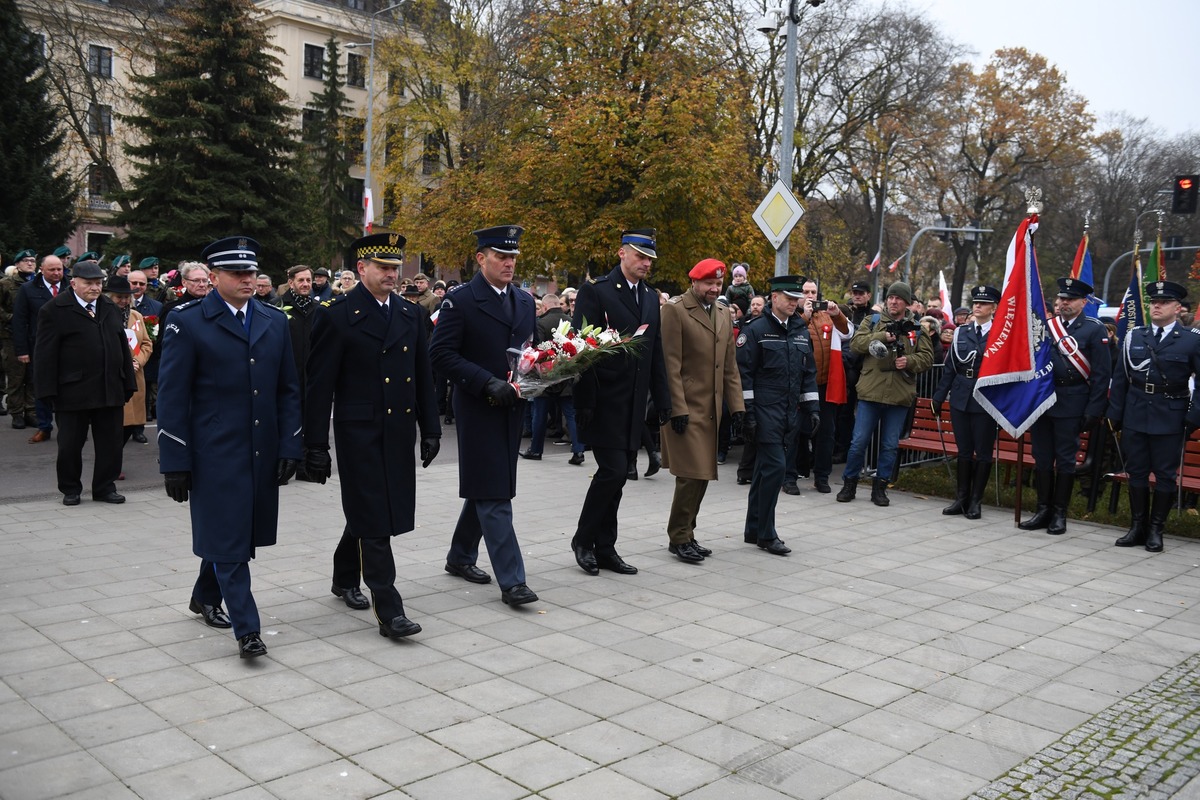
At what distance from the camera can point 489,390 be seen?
681cm

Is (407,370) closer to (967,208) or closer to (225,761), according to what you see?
(225,761)

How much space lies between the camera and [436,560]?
823 cm

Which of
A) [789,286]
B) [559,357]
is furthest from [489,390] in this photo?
[789,286]

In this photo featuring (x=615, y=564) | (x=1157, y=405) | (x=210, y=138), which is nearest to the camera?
(x=615, y=564)

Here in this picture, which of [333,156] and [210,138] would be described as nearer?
[210,138]

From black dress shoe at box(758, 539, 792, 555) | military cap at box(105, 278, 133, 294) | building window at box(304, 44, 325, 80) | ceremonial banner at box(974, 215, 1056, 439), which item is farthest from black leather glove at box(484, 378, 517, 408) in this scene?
building window at box(304, 44, 325, 80)

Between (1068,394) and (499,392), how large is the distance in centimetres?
610

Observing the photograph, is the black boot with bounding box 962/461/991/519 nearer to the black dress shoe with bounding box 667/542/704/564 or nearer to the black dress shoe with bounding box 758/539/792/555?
the black dress shoe with bounding box 758/539/792/555

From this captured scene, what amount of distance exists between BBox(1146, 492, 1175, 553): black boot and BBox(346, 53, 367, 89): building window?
54300 millimetres

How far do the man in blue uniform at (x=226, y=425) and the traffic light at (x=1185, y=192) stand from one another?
938 inches

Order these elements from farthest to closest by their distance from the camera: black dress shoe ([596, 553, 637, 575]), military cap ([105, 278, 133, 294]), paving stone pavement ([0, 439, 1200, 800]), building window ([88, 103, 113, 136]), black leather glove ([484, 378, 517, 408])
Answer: building window ([88, 103, 113, 136]) → military cap ([105, 278, 133, 294]) → black dress shoe ([596, 553, 637, 575]) → black leather glove ([484, 378, 517, 408]) → paving stone pavement ([0, 439, 1200, 800])

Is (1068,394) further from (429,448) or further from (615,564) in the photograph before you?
(429,448)

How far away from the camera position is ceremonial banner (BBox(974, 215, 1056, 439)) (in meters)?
10.4

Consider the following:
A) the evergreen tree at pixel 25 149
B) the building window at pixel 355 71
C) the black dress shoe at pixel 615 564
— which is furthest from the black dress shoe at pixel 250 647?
the building window at pixel 355 71
